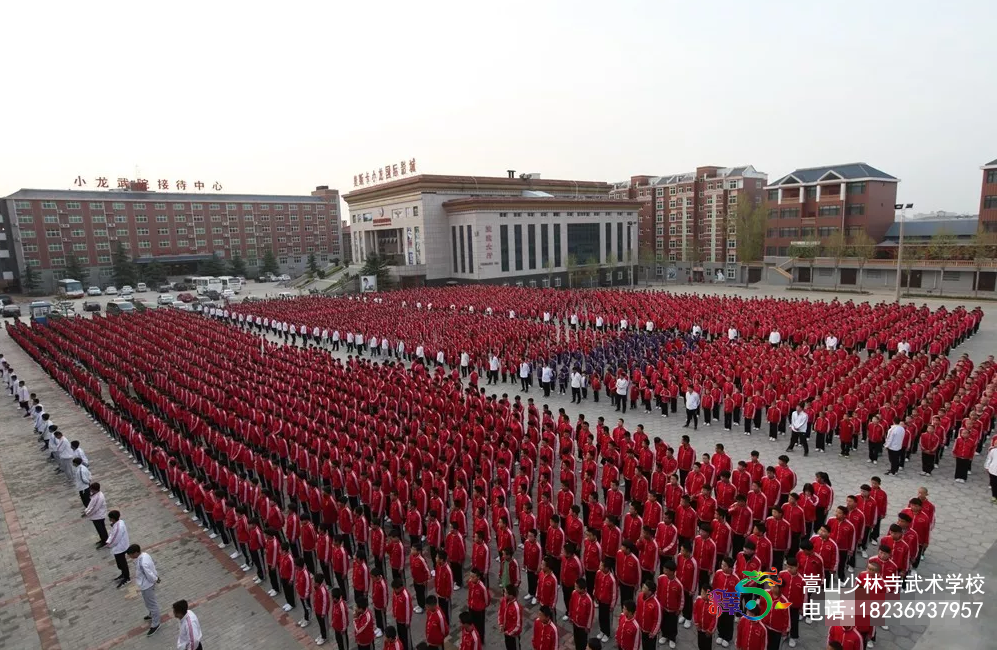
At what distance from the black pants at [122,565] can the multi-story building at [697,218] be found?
2036 inches

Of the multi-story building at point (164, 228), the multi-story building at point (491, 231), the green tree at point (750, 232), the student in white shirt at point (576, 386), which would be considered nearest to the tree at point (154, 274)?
the multi-story building at point (164, 228)

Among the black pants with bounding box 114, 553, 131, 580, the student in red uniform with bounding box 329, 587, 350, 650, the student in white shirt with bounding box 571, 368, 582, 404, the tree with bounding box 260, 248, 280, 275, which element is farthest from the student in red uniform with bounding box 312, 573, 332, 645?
the tree with bounding box 260, 248, 280, 275

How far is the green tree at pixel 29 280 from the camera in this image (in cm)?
5566

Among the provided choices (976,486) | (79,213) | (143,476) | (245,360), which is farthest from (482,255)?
(79,213)

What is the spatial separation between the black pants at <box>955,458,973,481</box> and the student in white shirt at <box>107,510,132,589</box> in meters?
12.5

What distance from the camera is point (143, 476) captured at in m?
11.5

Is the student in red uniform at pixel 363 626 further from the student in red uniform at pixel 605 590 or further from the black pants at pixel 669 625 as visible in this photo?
the black pants at pixel 669 625

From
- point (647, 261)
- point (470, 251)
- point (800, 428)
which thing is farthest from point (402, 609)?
point (647, 261)

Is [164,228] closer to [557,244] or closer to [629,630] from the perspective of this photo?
[557,244]

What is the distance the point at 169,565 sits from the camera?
8133 millimetres

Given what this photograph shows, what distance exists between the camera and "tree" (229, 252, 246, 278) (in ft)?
223

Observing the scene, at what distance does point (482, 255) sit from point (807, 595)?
1548 inches

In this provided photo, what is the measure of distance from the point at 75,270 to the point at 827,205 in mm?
70072

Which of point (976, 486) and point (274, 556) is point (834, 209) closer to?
point (976, 486)
